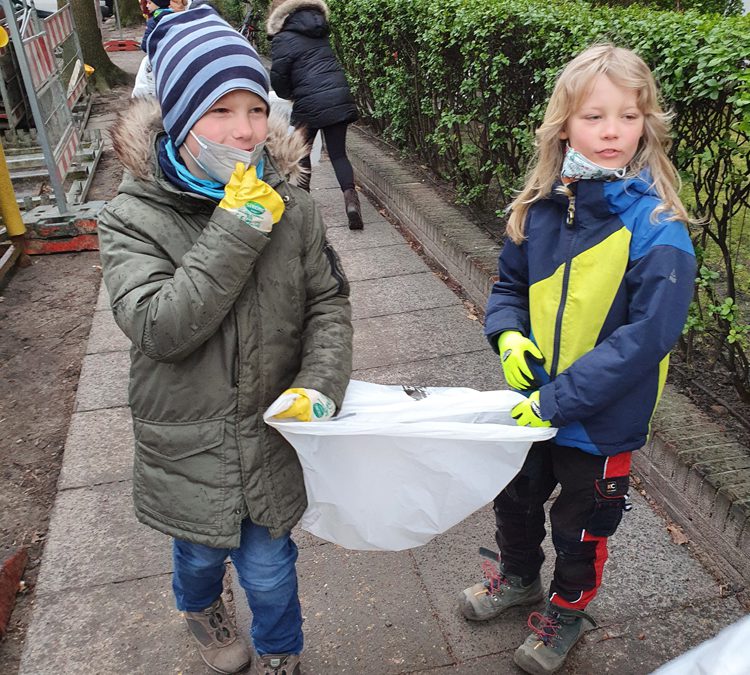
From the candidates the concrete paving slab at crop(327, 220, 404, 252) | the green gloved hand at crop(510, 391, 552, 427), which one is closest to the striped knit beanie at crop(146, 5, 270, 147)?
the green gloved hand at crop(510, 391, 552, 427)

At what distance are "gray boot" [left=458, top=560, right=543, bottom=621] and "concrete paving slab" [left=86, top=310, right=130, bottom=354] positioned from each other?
2642mm

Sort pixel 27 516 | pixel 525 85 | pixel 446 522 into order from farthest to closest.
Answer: pixel 525 85
pixel 27 516
pixel 446 522

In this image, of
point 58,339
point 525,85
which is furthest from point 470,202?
point 58,339

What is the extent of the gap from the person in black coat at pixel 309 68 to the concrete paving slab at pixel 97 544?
3412mm

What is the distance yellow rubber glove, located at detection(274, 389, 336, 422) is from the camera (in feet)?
5.98

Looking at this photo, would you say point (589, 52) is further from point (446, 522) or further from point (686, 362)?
point (686, 362)

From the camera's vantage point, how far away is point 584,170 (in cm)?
189

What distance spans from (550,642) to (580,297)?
110cm

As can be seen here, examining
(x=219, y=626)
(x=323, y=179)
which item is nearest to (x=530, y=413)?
(x=219, y=626)

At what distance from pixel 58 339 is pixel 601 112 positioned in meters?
3.83

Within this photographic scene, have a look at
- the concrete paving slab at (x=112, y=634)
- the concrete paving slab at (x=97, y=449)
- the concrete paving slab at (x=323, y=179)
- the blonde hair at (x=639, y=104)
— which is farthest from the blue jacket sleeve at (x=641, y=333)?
the concrete paving slab at (x=323, y=179)

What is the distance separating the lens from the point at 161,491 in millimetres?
1930

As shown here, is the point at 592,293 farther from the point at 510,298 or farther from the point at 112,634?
the point at 112,634

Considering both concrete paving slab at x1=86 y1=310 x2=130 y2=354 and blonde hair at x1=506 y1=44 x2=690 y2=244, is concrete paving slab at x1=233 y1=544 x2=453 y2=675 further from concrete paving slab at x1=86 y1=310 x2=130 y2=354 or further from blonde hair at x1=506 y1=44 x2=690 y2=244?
concrete paving slab at x1=86 y1=310 x2=130 y2=354
